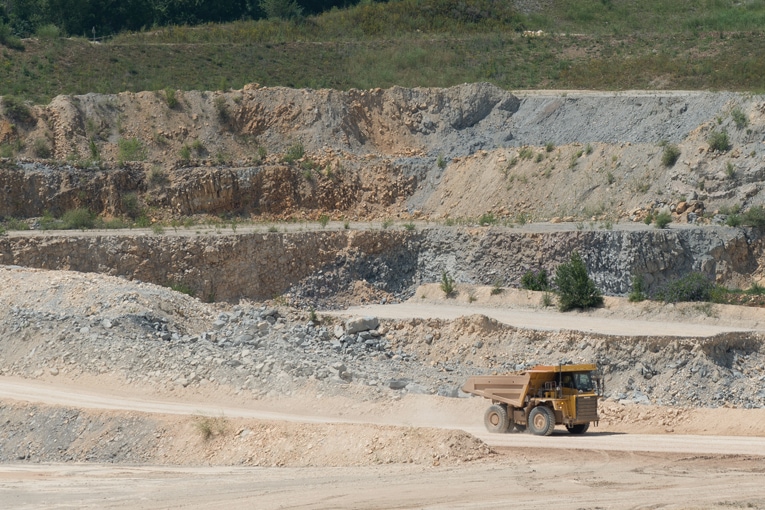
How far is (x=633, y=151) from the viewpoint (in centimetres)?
4584

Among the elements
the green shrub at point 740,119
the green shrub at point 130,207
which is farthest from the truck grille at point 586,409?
the green shrub at point 130,207

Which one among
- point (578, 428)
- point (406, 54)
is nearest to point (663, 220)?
point (578, 428)

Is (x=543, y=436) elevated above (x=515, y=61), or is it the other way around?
(x=515, y=61)

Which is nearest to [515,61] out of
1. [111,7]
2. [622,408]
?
[111,7]

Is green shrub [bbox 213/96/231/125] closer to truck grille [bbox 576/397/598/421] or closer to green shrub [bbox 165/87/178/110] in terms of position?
green shrub [bbox 165/87/178/110]

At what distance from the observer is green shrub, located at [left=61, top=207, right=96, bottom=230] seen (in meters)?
45.6

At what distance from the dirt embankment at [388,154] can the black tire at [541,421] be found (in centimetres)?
1935

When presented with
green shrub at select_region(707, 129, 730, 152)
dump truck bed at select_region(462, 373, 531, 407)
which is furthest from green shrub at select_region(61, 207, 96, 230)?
dump truck bed at select_region(462, 373, 531, 407)

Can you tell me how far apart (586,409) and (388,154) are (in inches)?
1230

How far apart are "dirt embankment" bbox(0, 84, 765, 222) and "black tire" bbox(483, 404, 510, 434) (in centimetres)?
1897

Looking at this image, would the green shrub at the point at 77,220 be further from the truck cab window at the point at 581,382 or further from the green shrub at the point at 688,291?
the truck cab window at the point at 581,382

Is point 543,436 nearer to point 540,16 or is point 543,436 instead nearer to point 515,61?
point 515,61

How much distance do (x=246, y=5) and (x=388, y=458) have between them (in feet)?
193

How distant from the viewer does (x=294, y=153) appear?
5212cm
